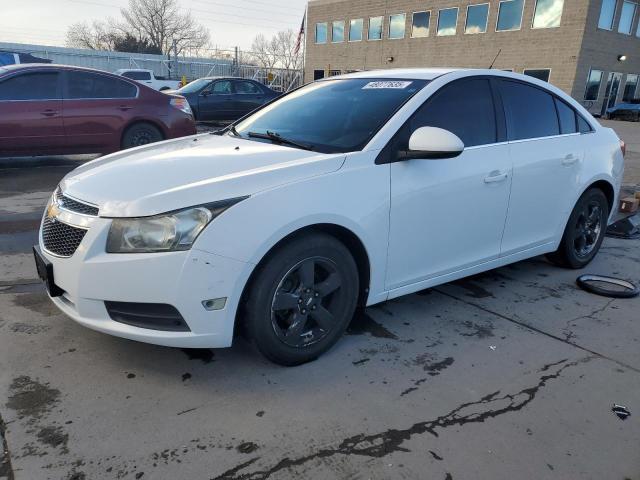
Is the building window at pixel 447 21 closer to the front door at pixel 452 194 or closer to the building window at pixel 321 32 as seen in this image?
the building window at pixel 321 32

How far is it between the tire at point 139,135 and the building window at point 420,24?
29.4m

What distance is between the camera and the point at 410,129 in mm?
3092

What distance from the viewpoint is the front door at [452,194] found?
3.03 meters

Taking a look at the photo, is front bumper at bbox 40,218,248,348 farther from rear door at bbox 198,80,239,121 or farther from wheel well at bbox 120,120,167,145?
rear door at bbox 198,80,239,121

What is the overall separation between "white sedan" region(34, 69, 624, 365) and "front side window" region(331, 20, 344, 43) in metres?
38.0

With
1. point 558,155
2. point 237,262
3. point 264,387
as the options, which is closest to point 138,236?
point 237,262

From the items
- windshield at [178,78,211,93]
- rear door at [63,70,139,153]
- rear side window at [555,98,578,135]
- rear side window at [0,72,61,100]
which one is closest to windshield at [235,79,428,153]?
rear side window at [555,98,578,135]

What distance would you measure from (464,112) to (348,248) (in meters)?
1.34

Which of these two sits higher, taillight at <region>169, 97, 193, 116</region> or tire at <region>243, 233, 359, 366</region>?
taillight at <region>169, 97, 193, 116</region>

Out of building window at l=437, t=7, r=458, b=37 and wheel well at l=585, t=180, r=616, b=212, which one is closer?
wheel well at l=585, t=180, r=616, b=212

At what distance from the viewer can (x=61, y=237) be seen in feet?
8.68

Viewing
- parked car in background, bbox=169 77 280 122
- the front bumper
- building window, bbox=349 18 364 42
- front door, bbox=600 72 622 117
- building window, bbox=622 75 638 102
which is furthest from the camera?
building window, bbox=349 18 364 42

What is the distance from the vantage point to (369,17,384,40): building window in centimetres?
3625

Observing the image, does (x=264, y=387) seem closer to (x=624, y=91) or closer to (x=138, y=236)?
(x=138, y=236)
